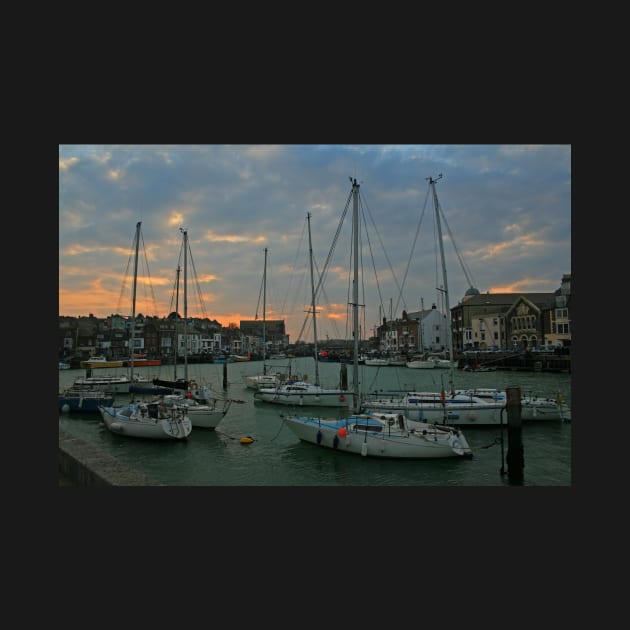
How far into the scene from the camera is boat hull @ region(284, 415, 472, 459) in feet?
40.2

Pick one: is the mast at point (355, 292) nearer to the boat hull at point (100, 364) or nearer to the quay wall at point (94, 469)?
the quay wall at point (94, 469)

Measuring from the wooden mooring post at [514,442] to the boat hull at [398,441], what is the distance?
1.50 meters

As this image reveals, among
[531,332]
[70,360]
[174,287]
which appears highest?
[174,287]

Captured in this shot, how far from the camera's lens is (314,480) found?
1093 centimetres

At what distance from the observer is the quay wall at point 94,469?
7688mm

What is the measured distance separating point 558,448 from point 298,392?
43.9 ft

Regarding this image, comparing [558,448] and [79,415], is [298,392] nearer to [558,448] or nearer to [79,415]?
[79,415]

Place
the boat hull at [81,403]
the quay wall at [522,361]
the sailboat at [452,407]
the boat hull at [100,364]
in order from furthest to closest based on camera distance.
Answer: the boat hull at [100,364], the quay wall at [522,361], the boat hull at [81,403], the sailboat at [452,407]

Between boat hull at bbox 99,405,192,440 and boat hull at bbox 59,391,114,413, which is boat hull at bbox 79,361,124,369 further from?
boat hull at bbox 99,405,192,440

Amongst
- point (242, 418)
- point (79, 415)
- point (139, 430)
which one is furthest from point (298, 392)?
point (79, 415)

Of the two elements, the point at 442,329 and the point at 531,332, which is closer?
the point at 531,332

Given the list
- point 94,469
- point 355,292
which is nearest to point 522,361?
point 355,292

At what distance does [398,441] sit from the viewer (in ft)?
40.3

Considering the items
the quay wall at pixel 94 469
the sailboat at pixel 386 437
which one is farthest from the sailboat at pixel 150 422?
the quay wall at pixel 94 469
